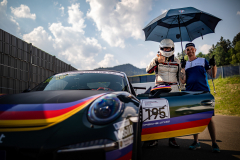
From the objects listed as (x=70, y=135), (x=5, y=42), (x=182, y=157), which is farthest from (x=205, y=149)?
(x=5, y=42)

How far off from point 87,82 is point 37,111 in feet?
3.30

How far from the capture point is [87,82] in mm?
2121

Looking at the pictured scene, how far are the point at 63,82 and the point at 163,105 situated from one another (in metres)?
1.39

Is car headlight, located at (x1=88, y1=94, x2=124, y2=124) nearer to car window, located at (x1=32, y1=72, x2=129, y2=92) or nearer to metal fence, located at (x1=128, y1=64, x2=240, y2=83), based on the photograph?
car window, located at (x1=32, y1=72, x2=129, y2=92)

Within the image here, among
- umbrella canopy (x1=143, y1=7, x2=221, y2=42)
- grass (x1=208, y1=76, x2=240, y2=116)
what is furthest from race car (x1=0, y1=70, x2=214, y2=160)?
grass (x1=208, y1=76, x2=240, y2=116)

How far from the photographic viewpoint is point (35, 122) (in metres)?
1.07

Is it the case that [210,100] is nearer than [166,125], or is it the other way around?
[166,125]

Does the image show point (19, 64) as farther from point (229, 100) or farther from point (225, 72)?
point (225, 72)

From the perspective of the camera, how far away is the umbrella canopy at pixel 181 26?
3634 mm

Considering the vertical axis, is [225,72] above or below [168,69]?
above

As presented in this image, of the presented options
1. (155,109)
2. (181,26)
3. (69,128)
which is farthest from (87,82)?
(181,26)

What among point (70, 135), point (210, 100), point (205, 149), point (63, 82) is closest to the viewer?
point (70, 135)

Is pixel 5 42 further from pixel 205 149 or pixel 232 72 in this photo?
pixel 232 72

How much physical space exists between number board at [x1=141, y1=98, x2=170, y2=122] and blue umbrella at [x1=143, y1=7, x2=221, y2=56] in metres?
2.41
